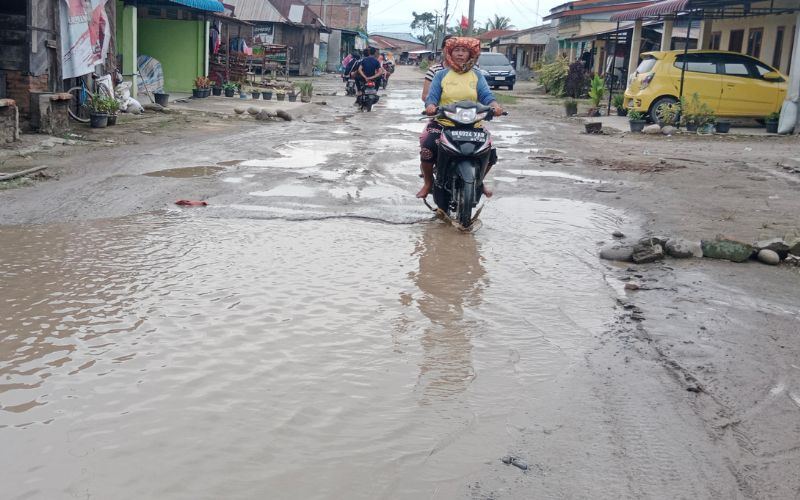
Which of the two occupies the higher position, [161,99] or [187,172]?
[161,99]

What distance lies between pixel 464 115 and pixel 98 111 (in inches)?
348

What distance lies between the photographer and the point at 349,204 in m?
7.93

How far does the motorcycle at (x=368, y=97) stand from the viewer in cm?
2084

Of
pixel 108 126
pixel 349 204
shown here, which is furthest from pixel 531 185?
pixel 108 126

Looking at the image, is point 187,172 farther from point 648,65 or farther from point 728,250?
point 648,65

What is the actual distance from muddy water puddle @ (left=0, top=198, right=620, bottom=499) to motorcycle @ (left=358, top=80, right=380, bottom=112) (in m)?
14.4

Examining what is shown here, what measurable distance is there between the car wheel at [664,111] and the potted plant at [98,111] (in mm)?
11130

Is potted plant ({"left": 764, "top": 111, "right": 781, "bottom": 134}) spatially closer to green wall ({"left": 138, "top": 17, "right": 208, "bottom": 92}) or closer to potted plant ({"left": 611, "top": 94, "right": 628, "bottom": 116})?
potted plant ({"left": 611, "top": 94, "right": 628, "bottom": 116})

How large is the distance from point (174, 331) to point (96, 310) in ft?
2.06

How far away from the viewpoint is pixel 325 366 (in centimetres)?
399

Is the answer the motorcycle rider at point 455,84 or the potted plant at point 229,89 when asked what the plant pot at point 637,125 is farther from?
the potted plant at point 229,89

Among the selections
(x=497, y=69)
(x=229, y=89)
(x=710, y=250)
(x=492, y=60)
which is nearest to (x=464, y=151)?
(x=710, y=250)

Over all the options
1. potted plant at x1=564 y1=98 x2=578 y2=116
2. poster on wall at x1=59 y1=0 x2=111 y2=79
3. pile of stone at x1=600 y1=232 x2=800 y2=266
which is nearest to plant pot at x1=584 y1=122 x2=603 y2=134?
potted plant at x1=564 y1=98 x2=578 y2=116

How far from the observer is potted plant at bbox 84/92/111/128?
44.2 ft
